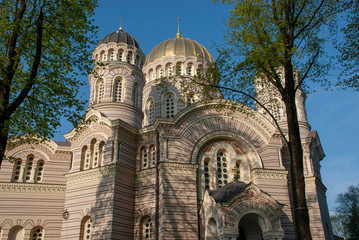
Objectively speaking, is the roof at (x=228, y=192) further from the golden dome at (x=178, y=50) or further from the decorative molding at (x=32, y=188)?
the golden dome at (x=178, y=50)

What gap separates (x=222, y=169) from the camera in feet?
68.4

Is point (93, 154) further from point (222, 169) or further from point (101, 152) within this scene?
point (222, 169)

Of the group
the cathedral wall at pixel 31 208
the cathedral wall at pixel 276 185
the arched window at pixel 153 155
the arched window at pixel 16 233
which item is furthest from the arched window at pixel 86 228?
the cathedral wall at pixel 276 185

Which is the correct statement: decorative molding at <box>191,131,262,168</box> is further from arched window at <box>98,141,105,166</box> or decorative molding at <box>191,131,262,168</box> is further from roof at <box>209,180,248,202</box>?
arched window at <box>98,141,105,166</box>

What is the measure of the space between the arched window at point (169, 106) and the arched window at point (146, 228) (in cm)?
956

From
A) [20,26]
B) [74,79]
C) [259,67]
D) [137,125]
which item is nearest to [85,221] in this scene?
[137,125]

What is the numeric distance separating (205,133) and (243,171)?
328 centimetres

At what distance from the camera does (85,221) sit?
19.4 meters

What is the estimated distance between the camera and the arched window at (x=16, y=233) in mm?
20594

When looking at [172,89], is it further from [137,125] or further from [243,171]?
[243,171]

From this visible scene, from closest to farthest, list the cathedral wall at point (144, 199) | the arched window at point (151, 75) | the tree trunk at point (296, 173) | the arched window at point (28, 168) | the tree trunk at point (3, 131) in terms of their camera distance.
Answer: the tree trunk at point (296, 173), the tree trunk at point (3, 131), the cathedral wall at point (144, 199), the arched window at point (28, 168), the arched window at point (151, 75)

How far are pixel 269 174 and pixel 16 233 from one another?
619 inches

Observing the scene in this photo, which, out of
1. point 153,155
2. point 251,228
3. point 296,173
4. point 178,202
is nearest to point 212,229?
point 178,202

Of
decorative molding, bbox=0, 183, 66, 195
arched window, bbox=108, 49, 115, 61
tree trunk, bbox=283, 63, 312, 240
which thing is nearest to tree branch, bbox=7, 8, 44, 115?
tree trunk, bbox=283, 63, 312, 240
